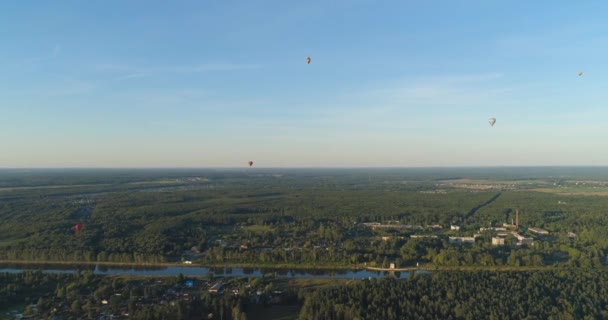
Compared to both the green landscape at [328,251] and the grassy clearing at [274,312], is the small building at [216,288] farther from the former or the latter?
the grassy clearing at [274,312]

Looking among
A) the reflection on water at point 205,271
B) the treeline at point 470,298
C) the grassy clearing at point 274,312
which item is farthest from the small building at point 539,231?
the grassy clearing at point 274,312

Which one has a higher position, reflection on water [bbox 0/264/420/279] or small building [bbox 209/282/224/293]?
small building [bbox 209/282/224/293]

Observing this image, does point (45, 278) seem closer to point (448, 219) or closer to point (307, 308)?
point (307, 308)

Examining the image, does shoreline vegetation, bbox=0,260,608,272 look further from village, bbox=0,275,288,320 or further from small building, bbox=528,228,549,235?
small building, bbox=528,228,549,235

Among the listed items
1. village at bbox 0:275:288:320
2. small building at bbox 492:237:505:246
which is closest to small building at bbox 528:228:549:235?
small building at bbox 492:237:505:246

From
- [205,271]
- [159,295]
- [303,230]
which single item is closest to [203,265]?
[205,271]

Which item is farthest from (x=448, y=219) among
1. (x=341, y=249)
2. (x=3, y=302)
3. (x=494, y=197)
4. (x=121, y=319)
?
(x=3, y=302)

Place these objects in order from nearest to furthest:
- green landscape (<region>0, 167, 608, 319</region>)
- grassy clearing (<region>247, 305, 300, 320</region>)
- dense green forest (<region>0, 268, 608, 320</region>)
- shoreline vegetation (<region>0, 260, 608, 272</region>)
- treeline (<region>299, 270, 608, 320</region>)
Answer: treeline (<region>299, 270, 608, 320</region>) < dense green forest (<region>0, 268, 608, 320</region>) < green landscape (<region>0, 167, 608, 319</region>) < grassy clearing (<region>247, 305, 300, 320</region>) < shoreline vegetation (<region>0, 260, 608, 272</region>)
